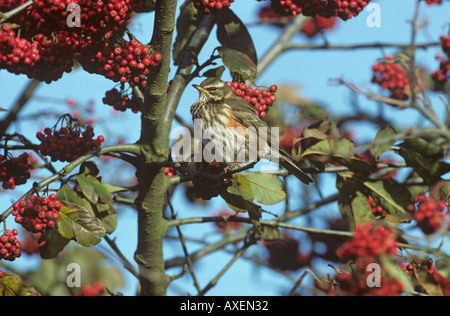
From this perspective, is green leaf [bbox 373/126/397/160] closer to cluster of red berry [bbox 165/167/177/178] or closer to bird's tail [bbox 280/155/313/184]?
bird's tail [bbox 280/155/313/184]

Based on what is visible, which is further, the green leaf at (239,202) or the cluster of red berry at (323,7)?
the cluster of red berry at (323,7)

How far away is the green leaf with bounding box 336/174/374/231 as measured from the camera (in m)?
3.17

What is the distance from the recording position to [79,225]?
2674mm

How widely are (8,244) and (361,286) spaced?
1.57m

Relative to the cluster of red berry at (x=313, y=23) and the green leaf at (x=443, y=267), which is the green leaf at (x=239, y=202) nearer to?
the green leaf at (x=443, y=267)

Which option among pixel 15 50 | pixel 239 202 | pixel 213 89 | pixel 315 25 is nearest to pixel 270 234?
pixel 239 202

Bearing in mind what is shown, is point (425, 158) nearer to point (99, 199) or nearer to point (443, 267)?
point (443, 267)

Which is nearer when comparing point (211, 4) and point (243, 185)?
point (211, 4)

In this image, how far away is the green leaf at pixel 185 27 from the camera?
11.4 feet

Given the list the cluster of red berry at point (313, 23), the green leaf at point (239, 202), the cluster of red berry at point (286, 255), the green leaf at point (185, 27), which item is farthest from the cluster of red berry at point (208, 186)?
the cluster of red berry at point (313, 23)

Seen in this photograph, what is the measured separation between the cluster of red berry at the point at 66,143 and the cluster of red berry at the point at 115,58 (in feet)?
1.45

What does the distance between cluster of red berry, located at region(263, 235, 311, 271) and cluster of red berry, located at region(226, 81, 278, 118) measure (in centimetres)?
189
